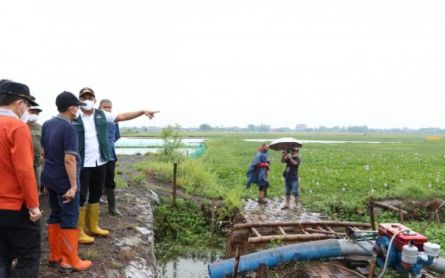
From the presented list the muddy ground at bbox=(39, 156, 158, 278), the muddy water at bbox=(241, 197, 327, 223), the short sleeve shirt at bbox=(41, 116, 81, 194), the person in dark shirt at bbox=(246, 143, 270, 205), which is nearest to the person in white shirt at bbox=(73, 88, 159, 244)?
the muddy ground at bbox=(39, 156, 158, 278)

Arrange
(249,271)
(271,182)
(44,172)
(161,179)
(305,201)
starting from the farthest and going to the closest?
(271,182) < (161,179) < (305,201) < (249,271) < (44,172)

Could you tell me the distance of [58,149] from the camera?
165 inches

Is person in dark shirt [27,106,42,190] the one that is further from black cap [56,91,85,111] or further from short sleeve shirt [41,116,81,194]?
black cap [56,91,85,111]

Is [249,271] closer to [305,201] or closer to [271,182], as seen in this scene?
[305,201]

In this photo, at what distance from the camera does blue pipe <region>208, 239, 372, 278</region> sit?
222 inches

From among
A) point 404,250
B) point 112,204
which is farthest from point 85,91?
point 404,250

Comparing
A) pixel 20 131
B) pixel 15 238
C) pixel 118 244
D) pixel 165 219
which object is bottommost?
pixel 165 219

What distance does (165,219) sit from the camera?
977cm

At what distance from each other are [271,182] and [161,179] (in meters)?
4.52

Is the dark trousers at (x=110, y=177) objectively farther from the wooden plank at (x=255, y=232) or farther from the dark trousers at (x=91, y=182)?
the wooden plank at (x=255, y=232)

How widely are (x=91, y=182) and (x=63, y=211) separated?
1.22 m

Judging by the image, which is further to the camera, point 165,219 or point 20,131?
point 165,219

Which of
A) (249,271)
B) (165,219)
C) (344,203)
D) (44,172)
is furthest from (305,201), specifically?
(44,172)

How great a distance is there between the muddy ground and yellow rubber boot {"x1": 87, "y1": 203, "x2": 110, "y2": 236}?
0.10 meters
